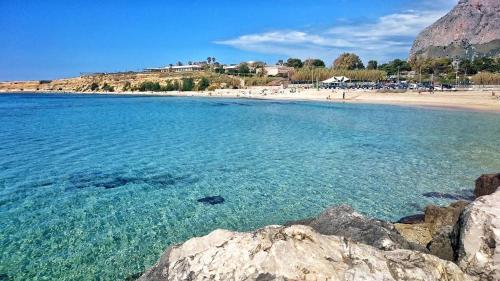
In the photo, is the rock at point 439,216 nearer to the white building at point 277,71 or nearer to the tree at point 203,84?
the tree at point 203,84

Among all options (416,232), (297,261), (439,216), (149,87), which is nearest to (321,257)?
(297,261)

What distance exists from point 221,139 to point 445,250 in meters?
26.9

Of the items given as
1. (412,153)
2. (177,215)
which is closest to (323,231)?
(177,215)

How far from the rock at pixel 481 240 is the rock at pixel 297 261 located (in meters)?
0.59

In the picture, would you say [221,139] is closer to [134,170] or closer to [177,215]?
[134,170]

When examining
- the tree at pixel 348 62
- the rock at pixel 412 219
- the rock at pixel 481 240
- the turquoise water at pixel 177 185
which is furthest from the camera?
the tree at pixel 348 62

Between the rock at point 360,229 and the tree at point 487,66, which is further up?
the tree at point 487,66

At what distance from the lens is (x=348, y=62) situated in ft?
600

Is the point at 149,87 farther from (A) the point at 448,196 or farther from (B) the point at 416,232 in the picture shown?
(B) the point at 416,232

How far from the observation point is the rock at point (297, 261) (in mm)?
4449

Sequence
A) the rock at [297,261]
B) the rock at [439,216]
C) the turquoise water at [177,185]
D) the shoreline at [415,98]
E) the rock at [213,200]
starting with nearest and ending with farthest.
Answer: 1. the rock at [297,261]
2. the rock at [439,216]
3. the turquoise water at [177,185]
4. the rock at [213,200]
5. the shoreline at [415,98]

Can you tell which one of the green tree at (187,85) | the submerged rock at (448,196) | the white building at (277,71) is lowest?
the submerged rock at (448,196)

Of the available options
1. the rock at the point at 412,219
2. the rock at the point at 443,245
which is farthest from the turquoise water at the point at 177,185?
the rock at the point at 443,245

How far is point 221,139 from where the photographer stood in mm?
33594
